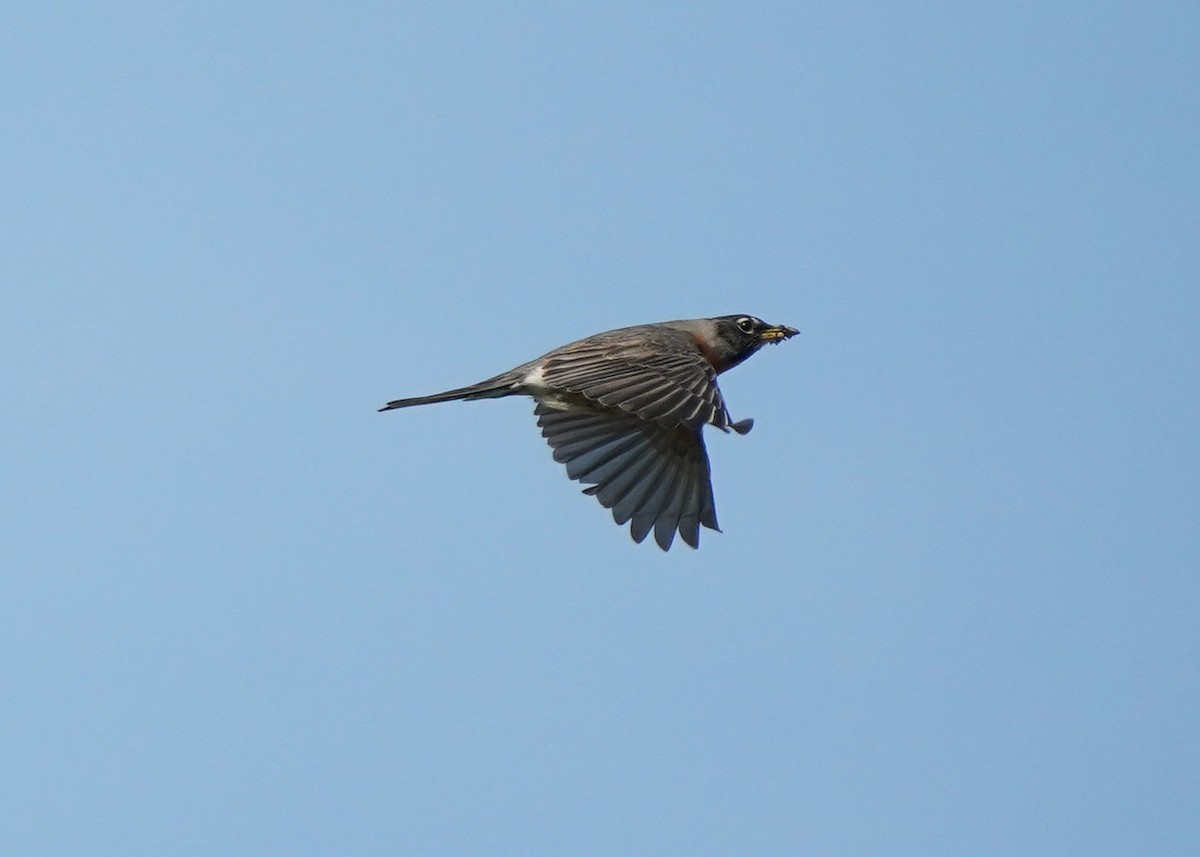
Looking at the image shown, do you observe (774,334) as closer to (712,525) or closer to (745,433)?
(712,525)

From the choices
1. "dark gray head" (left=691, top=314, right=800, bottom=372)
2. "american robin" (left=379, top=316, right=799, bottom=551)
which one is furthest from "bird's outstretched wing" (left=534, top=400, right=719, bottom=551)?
"dark gray head" (left=691, top=314, right=800, bottom=372)

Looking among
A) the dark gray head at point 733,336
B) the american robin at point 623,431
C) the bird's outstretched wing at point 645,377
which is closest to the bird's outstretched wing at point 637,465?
the american robin at point 623,431

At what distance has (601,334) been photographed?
44.2 ft

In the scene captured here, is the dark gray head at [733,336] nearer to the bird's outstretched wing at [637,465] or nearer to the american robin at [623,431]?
the american robin at [623,431]

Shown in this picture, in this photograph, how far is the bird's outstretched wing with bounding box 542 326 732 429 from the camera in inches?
445

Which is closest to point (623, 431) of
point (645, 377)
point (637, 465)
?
point (637, 465)

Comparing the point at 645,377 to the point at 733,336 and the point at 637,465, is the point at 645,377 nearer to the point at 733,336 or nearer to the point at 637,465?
the point at 637,465

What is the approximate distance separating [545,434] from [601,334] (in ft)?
3.29

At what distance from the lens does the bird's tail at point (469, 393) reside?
12188 millimetres

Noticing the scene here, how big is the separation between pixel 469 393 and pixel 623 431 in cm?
138

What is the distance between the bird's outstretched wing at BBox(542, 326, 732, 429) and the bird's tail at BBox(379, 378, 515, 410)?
0.39 meters

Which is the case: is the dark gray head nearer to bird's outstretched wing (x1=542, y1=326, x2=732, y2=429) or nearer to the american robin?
the american robin

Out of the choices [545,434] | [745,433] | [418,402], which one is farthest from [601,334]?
[745,433]

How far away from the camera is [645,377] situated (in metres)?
11.8
